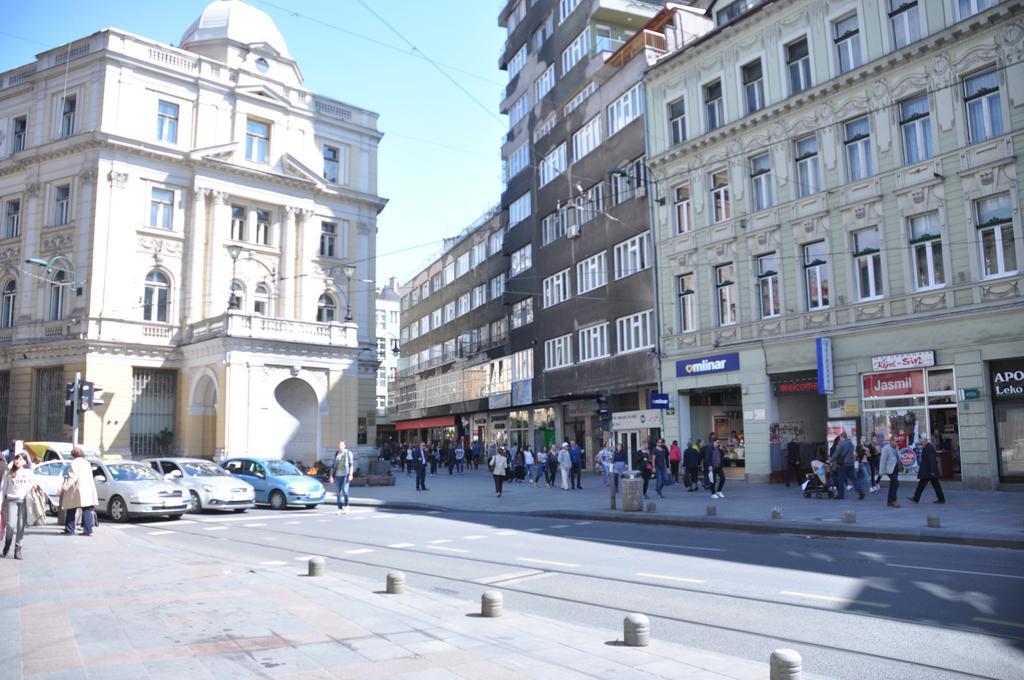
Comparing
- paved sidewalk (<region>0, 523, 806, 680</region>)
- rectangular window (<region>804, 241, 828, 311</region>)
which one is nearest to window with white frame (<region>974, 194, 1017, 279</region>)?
rectangular window (<region>804, 241, 828, 311</region>)

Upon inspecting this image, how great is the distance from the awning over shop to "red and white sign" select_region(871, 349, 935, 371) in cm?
4214

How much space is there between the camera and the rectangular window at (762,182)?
27.7m

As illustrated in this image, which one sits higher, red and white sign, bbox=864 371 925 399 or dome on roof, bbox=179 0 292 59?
dome on roof, bbox=179 0 292 59

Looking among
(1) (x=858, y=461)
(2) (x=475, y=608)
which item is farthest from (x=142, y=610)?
(1) (x=858, y=461)

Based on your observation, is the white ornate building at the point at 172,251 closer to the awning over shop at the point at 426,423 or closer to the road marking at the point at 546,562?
the awning over shop at the point at 426,423

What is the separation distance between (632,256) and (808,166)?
9.32 metres

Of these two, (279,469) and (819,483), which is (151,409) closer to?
(279,469)

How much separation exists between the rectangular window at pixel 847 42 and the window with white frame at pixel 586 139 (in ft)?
42.9

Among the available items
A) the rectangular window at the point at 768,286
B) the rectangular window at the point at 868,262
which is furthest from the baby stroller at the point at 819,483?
the rectangular window at the point at 768,286

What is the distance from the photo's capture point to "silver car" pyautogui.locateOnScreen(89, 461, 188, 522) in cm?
1986

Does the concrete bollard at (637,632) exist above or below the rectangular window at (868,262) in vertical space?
below

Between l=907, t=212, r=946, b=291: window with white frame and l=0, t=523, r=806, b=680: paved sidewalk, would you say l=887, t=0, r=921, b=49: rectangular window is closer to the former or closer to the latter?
l=907, t=212, r=946, b=291: window with white frame

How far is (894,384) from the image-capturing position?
2350 cm

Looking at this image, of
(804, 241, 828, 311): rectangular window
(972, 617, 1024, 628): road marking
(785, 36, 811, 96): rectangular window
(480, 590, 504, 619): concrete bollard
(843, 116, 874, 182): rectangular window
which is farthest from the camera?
(785, 36, 811, 96): rectangular window
